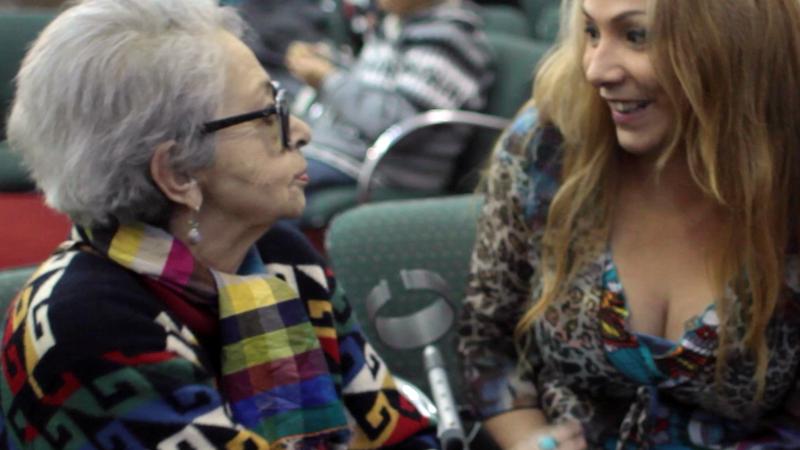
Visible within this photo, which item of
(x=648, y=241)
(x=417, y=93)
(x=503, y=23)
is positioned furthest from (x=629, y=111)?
(x=503, y=23)

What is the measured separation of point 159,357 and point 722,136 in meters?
0.76

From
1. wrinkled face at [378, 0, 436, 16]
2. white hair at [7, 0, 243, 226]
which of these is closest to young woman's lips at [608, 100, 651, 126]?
white hair at [7, 0, 243, 226]

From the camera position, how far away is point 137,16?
1216 millimetres

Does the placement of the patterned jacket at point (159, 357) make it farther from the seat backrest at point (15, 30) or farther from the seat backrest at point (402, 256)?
the seat backrest at point (15, 30)

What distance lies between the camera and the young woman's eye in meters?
1.37

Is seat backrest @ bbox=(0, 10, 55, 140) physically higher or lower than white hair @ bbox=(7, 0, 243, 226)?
lower

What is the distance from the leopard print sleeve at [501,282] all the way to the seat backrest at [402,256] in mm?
80

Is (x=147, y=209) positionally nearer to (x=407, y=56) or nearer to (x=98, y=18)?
(x=98, y=18)

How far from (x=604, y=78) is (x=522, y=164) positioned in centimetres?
21

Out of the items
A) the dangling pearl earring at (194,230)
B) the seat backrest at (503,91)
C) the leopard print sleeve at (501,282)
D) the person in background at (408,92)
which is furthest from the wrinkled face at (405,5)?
the dangling pearl earring at (194,230)

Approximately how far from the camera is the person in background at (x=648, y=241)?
1387mm

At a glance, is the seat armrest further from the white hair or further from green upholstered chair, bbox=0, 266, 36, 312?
the white hair

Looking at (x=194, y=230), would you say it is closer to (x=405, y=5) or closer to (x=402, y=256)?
(x=402, y=256)

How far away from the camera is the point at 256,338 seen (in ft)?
4.23
